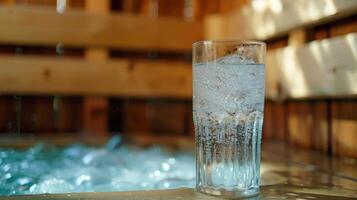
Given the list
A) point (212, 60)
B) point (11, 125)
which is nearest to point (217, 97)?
point (212, 60)

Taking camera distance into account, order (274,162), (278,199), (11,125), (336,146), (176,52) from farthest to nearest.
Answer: (176,52), (11,125), (336,146), (274,162), (278,199)

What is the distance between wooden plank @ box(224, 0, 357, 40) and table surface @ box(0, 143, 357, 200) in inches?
25.3

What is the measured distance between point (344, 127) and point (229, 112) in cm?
113

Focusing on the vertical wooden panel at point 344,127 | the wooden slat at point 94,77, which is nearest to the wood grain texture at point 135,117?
the wooden slat at point 94,77

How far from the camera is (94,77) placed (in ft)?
9.89

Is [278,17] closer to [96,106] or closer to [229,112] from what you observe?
[96,106]

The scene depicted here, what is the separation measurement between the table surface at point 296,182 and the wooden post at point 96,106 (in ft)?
4.55

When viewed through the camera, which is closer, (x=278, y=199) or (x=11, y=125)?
(x=278, y=199)

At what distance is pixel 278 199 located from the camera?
3.41 ft

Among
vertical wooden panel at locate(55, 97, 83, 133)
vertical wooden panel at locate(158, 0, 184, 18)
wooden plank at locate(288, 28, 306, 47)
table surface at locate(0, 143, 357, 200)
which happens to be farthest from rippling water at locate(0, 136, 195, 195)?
vertical wooden panel at locate(158, 0, 184, 18)

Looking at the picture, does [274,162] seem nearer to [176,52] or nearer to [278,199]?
[278,199]

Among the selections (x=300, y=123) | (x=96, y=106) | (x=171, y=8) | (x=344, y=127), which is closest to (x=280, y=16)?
(x=300, y=123)

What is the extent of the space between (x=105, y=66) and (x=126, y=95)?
0.26 metres

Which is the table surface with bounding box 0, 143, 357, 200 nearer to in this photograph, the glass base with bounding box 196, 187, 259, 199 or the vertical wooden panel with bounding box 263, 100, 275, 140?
the glass base with bounding box 196, 187, 259, 199
